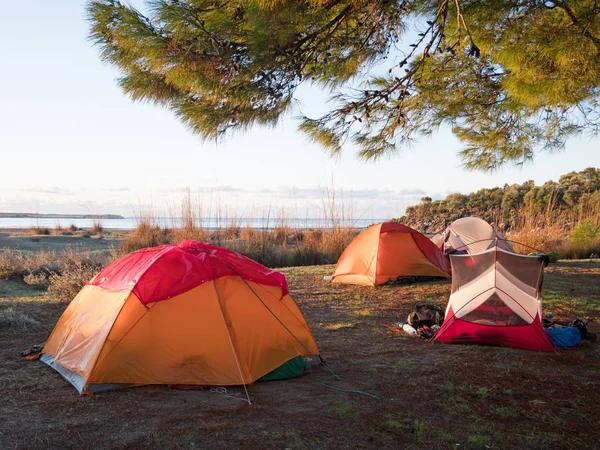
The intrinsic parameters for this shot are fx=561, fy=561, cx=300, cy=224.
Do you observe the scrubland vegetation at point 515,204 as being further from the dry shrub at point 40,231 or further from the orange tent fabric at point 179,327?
the dry shrub at point 40,231

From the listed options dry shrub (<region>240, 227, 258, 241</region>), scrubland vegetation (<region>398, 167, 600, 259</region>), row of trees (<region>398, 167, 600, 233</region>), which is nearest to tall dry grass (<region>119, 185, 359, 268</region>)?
dry shrub (<region>240, 227, 258, 241</region>)

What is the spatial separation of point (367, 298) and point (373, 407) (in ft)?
16.2

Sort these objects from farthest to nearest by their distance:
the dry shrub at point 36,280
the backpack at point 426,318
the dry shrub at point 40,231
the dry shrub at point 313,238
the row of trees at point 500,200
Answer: the row of trees at point 500,200 → the dry shrub at point 40,231 → the dry shrub at point 313,238 → the dry shrub at point 36,280 → the backpack at point 426,318

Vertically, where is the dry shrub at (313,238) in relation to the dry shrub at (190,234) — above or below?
below

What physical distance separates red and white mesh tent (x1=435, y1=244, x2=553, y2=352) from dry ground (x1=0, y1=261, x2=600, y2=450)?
0.74 feet

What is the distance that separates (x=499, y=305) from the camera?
6.02m

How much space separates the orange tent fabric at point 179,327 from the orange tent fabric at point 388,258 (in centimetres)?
515

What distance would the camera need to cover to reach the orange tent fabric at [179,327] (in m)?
4.60

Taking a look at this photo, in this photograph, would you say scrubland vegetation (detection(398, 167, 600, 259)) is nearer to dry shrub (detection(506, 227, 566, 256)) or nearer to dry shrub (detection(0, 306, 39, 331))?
dry shrub (detection(506, 227, 566, 256))

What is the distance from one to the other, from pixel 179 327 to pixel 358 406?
5.33 feet

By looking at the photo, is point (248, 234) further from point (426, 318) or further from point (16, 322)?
point (426, 318)

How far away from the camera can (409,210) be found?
Answer: 3441 centimetres

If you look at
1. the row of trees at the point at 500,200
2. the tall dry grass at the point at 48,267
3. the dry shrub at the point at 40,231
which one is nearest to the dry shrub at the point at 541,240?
the tall dry grass at the point at 48,267

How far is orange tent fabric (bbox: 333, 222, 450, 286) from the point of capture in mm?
10320
